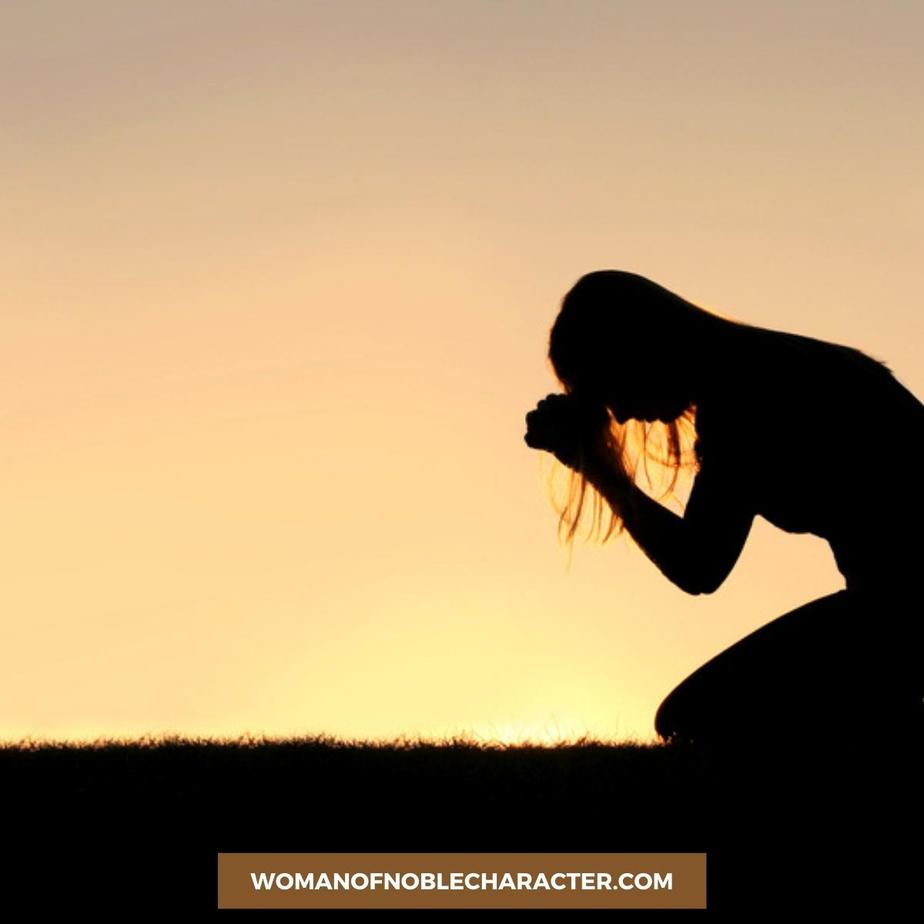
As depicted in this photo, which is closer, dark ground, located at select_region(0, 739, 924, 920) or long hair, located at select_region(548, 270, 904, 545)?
dark ground, located at select_region(0, 739, 924, 920)

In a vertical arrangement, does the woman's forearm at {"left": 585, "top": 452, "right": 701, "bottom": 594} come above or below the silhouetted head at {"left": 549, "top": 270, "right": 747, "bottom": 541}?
below

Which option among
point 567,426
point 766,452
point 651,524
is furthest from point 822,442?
point 567,426

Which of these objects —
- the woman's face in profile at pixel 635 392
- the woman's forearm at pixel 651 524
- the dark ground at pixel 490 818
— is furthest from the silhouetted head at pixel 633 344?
the dark ground at pixel 490 818

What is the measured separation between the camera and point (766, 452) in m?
6.12

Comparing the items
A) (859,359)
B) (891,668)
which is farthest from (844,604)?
(859,359)

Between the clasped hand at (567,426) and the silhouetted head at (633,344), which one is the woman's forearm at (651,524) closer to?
the clasped hand at (567,426)

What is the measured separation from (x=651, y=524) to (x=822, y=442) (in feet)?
2.53

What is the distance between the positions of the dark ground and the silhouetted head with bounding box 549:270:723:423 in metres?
1.59

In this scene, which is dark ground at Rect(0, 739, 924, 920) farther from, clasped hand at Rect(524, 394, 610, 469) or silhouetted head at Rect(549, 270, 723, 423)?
silhouetted head at Rect(549, 270, 723, 423)

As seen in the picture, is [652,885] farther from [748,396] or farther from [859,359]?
[859,359]

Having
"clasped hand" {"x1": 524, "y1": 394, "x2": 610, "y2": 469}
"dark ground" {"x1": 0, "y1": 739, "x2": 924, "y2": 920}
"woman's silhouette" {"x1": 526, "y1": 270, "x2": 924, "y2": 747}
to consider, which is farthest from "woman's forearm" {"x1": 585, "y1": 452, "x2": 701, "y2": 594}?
"dark ground" {"x1": 0, "y1": 739, "x2": 924, "y2": 920}

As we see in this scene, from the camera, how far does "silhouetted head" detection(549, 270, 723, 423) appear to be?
6199 millimetres

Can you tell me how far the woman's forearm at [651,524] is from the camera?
6258 mm

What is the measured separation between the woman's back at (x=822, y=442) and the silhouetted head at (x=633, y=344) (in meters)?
0.17
